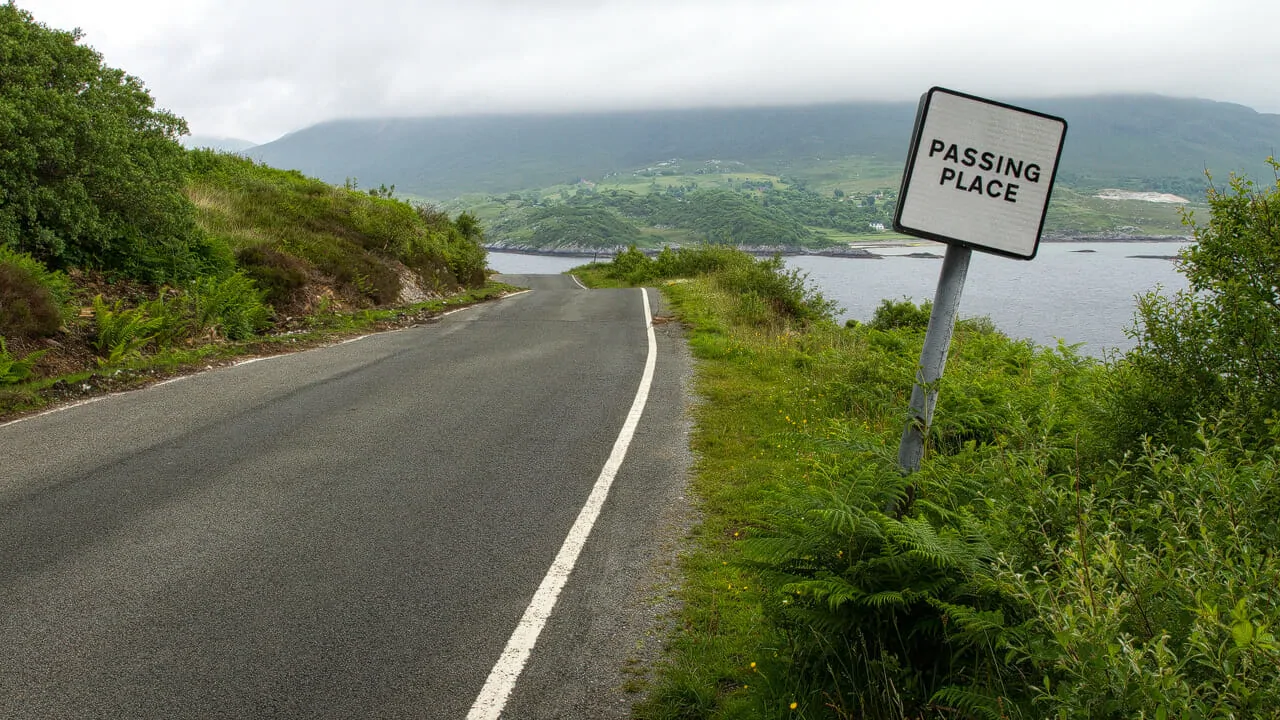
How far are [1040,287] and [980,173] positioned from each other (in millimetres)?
56271

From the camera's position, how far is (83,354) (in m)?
11.7

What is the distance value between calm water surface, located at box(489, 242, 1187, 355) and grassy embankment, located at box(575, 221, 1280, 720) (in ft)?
30.8

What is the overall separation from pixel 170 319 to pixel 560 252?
111 meters

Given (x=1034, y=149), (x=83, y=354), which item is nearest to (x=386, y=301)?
(x=83, y=354)

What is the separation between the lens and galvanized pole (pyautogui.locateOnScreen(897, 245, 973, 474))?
3.49m

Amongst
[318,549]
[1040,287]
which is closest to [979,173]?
[318,549]

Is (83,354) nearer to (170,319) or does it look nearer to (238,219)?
(170,319)

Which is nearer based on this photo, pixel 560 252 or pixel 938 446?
pixel 938 446

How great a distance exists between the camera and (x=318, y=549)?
Answer: 18.1 feet

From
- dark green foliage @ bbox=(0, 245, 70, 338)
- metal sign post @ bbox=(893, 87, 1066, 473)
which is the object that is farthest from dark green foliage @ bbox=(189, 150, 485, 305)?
metal sign post @ bbox=(893, 87, 1066, 473)

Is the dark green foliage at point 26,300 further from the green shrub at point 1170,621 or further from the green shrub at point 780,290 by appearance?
the green shrub at point 780,290

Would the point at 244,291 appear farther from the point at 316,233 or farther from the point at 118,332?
the point at 316,233

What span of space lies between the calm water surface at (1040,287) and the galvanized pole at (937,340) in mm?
10207

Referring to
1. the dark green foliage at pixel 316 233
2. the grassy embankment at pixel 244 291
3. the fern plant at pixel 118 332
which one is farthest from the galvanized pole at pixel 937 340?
the dark green foliage at pixel 316 233
